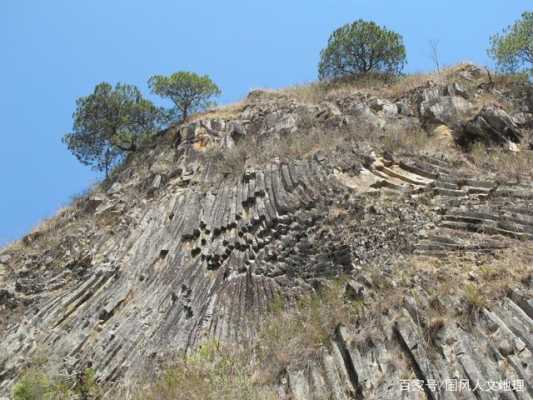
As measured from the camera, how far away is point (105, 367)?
37.0 ft

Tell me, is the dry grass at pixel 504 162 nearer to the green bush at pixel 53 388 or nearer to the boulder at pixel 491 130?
the boulder at pixel 491 130

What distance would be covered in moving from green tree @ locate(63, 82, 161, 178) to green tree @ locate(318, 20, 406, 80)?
854 centimetres

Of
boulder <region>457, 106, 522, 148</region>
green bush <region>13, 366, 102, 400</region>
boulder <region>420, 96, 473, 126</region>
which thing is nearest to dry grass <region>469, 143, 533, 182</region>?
boulder <region>457, 106, 522, 148</region>

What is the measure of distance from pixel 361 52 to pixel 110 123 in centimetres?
1195

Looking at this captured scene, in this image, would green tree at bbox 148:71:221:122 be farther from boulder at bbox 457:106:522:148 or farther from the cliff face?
boulder at bbox 457:106:522:148

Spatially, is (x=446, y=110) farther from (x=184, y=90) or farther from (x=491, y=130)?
(x=184, y=90)

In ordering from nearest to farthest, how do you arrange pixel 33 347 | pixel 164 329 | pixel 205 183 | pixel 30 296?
pixel 164 329, pixel 33 347, pixel 30 296, pixel 205 183

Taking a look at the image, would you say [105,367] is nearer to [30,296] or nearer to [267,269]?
[267,269]

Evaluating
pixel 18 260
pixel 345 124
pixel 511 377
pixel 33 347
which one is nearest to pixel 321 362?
pixel 511 377

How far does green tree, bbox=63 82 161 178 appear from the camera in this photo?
2342 cm

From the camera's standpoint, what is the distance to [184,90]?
23891 mm

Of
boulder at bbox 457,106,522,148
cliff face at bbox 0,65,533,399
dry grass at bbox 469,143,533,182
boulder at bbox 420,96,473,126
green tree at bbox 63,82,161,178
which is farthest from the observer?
green tree at bbox 63,82,161,178

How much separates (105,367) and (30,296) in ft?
16.9

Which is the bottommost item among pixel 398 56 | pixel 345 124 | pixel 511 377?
pixel 511 377
